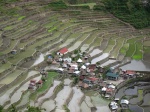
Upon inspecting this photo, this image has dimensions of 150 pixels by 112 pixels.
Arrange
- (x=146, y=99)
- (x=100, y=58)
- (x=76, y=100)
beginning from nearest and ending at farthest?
(x=76, y=100)
(x=146, y=99)
(x=100, y=58)

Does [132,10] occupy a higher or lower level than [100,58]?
higher

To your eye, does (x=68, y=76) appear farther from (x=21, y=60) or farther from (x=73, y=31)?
(x=73, y=31)

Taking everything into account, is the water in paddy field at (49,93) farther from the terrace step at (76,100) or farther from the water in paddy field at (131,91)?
the water in paddy field at (131,91)

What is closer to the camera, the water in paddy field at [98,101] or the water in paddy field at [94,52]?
the water in paddy field at [98,101]

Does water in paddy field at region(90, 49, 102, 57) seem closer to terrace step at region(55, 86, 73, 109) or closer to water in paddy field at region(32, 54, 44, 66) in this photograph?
water in paddy field at region(32, 54, 44, 66)

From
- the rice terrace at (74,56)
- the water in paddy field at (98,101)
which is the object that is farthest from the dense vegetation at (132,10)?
the water in paddy field at (98,101)

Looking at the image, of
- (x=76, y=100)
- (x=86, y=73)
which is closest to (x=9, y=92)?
(x=76, y=100)

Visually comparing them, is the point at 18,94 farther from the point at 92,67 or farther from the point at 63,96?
the point at 92,67
